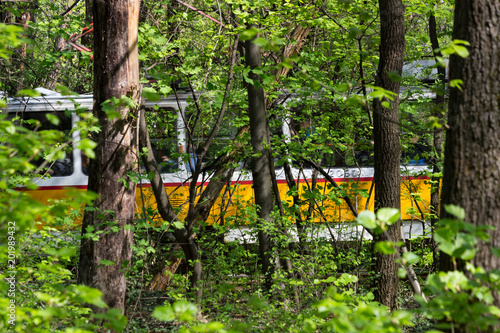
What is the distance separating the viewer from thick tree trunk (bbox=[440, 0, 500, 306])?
2.07 m

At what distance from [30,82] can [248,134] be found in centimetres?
876

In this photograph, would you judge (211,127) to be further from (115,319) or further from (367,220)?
(367,220)

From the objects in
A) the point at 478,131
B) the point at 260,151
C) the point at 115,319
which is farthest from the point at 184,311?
the point at 260,151

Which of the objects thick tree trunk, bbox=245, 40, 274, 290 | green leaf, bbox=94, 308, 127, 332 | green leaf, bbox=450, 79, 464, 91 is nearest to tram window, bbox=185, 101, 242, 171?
thick tree trunk, bbox=245, 40, 274, 290

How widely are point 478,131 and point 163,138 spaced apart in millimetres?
5828

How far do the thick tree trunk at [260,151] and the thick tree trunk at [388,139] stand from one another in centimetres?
145

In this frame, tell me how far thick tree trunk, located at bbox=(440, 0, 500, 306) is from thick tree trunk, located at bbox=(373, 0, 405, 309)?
2.61 metres

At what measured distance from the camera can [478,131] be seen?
83.0 inches

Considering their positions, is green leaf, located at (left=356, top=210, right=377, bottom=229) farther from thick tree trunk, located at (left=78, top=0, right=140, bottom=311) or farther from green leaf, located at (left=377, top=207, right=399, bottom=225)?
thick tree trunk, located at (left=78, top=0, right=140, bottom=311)

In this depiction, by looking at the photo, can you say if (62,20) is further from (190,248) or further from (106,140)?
(190,248)

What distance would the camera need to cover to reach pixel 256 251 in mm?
6520

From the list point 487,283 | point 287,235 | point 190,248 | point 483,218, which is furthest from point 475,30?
point 190,248

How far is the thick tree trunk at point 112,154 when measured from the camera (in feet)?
13.7

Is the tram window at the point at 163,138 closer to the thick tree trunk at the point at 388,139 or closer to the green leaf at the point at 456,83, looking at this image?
the thick tree trunk at the point at 388,139
